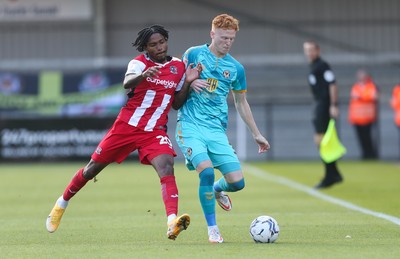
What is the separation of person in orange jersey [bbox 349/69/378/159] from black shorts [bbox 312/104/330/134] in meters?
10.1

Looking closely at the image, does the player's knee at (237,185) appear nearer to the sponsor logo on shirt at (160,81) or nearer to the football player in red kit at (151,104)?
the football player in red kit at (151,104)

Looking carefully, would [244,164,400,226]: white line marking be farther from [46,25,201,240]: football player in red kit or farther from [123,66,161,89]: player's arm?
[123,66,161,89]: player's arm

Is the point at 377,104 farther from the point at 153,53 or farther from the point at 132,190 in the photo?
the point at 153,53

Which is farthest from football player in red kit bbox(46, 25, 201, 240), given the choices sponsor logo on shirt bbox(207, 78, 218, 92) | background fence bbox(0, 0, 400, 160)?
background fence bbox(0, 0, 400, 160)

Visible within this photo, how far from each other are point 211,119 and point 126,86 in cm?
88

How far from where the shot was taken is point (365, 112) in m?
26.2

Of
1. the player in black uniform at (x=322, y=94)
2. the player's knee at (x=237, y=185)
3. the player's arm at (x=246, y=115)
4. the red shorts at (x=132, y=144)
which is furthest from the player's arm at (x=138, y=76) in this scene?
the player in black uniform at (x=322, y=94)

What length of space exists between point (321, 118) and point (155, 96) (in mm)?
7160

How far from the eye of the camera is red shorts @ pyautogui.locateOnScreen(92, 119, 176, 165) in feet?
30.2

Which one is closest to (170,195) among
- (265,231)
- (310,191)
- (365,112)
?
(265,231)

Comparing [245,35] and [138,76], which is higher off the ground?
[138,76]

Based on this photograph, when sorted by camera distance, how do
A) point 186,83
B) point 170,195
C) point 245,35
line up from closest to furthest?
point 170,195
point 186,83
point 245,35

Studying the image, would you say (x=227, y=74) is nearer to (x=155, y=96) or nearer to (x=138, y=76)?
(x=155, y=96)

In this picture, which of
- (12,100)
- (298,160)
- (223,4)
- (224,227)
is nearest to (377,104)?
(298,160)
